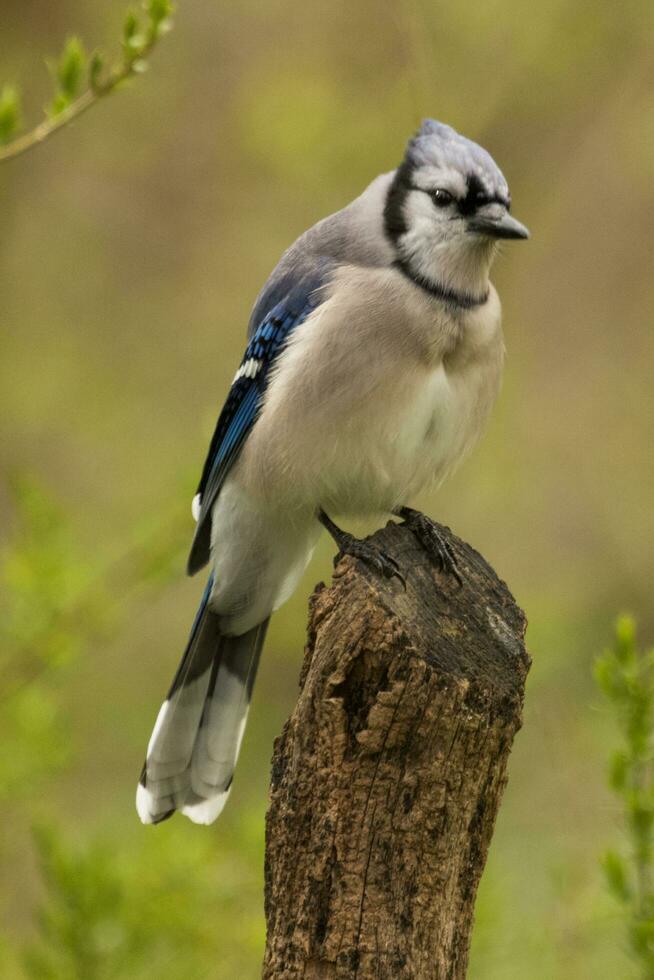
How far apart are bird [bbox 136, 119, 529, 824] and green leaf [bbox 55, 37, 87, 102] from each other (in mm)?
909

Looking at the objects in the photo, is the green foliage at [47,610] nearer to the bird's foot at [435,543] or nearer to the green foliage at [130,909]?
the green foliage at [130,909]

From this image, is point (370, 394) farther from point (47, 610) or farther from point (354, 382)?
point (47, 610)

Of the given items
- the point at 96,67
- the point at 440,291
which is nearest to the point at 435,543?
the point at 440,291

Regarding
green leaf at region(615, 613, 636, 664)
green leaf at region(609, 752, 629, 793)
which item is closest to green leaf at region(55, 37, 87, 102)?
green leaf at region(615, 613, 636, 664)

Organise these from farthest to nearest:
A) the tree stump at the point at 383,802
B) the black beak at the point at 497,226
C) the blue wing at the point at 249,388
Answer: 1. the blue wing at the point at 249,388
2. the black beak at the point at 497,226
3. the tree stump at the point at 383,802

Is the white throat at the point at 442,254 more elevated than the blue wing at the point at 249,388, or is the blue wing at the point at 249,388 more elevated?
the white throat at the point at 442,254

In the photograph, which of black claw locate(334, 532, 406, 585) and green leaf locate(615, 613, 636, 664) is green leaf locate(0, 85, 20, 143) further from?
green leaf locate(615, 613, 636, 664)

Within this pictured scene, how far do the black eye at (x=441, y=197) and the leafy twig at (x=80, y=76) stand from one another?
846mm

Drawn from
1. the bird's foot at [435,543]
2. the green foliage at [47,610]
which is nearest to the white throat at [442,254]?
the bird's foot at [435,543]

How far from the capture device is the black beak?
326 cm

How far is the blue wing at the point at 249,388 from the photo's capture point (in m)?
3.51

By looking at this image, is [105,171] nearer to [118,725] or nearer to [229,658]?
[118,725]

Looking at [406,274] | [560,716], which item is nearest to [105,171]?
[406,274]

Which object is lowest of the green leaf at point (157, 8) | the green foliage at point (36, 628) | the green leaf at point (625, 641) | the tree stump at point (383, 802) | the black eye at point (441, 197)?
the tree stump at point (383, 802)
